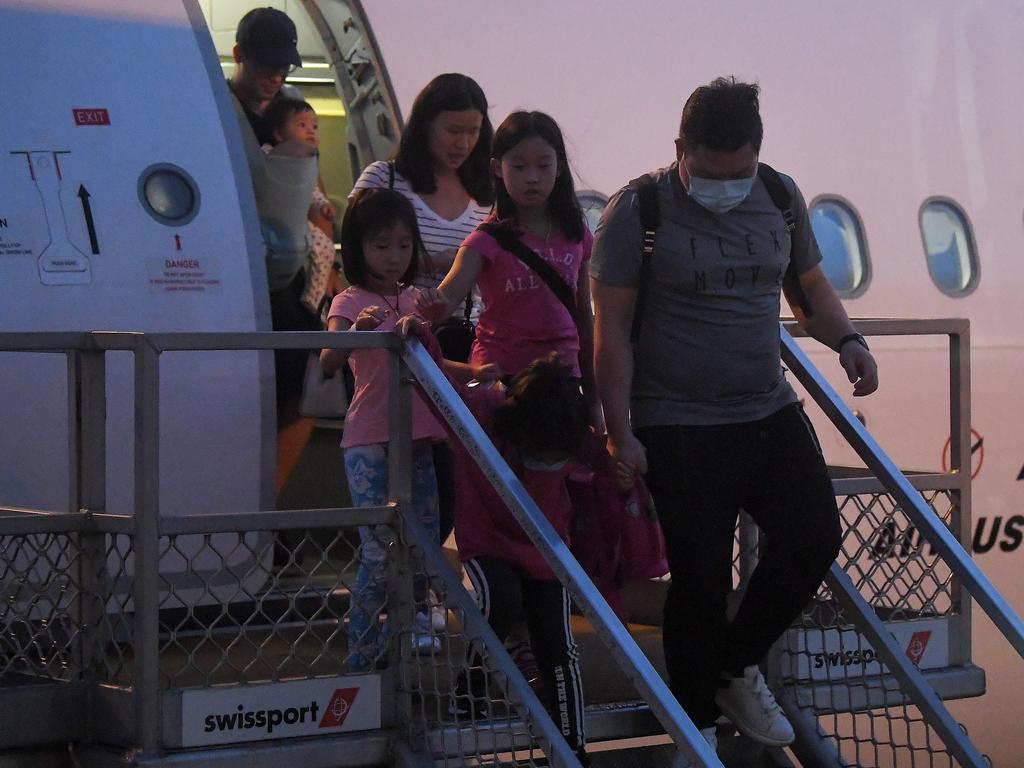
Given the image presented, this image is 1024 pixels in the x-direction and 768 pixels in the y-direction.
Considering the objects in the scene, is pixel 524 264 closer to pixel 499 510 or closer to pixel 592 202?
pixel 499 510

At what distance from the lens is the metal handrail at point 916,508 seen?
4.02 m

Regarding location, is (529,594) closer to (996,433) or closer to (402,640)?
(402,640)

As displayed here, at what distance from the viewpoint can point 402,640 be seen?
12.6ft

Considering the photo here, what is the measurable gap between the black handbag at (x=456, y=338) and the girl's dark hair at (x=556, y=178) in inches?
18.3

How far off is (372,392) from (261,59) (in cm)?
176

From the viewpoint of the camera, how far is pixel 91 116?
510 cm

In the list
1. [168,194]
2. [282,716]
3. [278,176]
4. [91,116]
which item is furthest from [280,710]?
[278,176]

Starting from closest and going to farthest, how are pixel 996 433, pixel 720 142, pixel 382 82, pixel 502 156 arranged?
1. pixel 720 142
2. pixel 502 156
3. pixel 382 82
4. pixel 996 433

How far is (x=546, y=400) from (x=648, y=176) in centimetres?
61

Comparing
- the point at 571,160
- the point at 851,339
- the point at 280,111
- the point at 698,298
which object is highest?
the point at 280,111

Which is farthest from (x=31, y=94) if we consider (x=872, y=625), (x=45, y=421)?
(x=872, y=625)

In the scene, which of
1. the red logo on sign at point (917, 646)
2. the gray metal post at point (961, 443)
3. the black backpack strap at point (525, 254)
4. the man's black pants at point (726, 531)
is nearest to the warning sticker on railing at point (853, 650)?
the red logo on sign at point (917, 646)

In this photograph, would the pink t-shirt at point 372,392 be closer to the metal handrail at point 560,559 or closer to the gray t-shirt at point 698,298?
the metal handrail at point 560,559

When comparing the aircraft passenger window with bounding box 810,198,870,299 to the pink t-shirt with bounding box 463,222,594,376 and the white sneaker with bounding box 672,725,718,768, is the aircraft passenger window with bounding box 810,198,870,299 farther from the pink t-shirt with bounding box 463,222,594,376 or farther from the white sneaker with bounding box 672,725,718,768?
the white sneaker with bounding box 672,725,718,768
